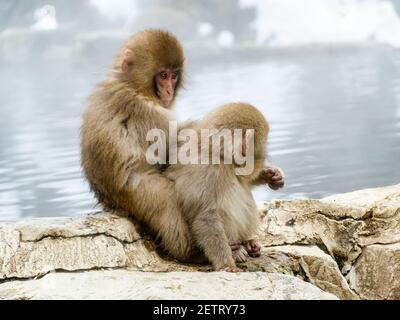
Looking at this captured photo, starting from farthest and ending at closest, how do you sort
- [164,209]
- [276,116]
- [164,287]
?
[276,116] < [164,209] < [164,287]

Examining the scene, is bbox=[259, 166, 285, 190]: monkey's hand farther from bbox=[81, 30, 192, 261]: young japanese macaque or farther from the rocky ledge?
bbox=[81, 30, 192, 261]: young japanese macaque

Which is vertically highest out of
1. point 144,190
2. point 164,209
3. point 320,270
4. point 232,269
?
point 144,190

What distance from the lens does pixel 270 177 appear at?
4793 mm

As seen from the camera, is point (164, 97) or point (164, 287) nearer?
point (164, 287)

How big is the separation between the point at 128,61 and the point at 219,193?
98 cm

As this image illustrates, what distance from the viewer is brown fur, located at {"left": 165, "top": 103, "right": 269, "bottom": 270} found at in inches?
168

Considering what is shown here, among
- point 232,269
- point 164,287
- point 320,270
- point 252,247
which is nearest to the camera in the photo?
point 164,287

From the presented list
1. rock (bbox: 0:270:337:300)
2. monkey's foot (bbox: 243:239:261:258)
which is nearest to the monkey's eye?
monkey's foot (bbox: 243:239:261:258)

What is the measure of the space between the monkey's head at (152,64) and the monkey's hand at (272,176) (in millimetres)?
733

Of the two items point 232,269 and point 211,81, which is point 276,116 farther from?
point 232,269

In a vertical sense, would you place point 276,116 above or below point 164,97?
below

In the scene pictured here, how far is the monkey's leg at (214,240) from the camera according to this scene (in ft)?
14.0

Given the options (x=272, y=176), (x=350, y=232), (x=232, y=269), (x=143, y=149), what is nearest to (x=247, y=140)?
(x=272, y=176)
